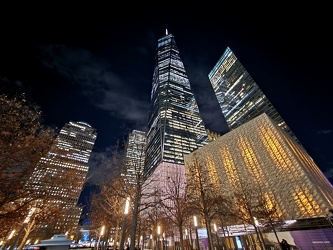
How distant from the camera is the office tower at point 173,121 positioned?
83.2 m

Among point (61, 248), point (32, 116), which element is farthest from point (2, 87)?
point (61, 248)

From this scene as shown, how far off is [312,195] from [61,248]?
3482 centimetres

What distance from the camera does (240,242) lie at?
30078 millimetres

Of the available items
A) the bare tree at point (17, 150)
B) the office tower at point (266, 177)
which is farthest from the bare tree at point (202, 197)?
the bare tree at point (17, 150)

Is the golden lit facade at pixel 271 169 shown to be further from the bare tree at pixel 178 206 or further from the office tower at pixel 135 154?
the office tower at pixel 135 154

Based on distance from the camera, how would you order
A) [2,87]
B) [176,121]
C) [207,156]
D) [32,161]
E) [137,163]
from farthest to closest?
[176,121]
[207,156]
[137,163]
[32,161]
[2,87]

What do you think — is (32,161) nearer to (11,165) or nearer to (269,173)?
(11,165)

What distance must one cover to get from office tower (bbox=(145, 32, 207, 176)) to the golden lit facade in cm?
2586

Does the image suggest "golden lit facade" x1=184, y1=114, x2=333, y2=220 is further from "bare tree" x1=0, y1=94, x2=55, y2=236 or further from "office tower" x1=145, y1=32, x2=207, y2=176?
"office tower" x1=145, y1=32, x2=207, y2=176

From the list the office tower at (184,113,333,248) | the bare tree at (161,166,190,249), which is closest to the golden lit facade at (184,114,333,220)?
the office tower at (184,113,333,248)

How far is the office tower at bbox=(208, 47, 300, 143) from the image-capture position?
86331mm

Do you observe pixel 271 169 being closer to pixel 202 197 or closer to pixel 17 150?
pixel 202 197

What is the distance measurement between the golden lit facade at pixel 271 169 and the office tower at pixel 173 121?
1018 inches

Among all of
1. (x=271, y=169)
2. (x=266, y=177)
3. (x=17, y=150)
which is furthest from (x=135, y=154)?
(x=271, y=169)
